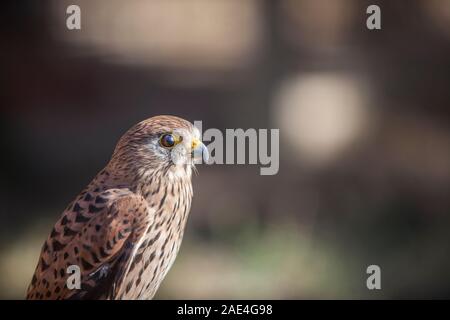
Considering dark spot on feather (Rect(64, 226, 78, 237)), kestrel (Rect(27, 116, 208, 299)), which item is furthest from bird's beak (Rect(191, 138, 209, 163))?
dark spot on feather (Rect(64, 226, 78, 237))

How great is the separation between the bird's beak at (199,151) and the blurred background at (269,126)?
225mm

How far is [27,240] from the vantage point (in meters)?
2.31

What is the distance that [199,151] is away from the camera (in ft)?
6.97

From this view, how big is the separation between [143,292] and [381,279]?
109 centimetres

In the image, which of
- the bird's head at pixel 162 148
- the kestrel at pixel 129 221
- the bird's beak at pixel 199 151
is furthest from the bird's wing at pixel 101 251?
the bird's beak at pixel 199 151

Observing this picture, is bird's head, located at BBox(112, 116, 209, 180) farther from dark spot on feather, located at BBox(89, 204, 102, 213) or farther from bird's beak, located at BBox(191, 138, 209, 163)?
dark spot on feather, located at BBox(89, 204, 102, 213)

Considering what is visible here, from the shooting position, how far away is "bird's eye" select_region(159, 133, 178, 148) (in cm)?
211

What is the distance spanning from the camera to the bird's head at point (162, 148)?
211 centimetres

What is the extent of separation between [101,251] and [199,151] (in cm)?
51

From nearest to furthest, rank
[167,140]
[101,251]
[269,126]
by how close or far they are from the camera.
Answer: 1. [101,251]
2. [167,140]
3. [269,126]

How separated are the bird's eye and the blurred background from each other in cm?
24

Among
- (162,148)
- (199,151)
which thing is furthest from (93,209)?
(199,151)

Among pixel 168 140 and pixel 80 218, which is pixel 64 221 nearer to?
pixel 80 218

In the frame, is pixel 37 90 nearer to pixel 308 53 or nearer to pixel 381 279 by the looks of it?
pixel 308 53
